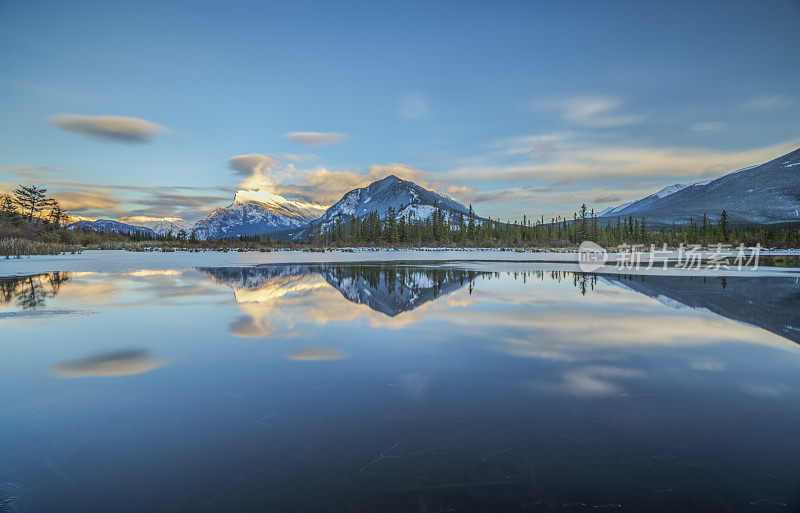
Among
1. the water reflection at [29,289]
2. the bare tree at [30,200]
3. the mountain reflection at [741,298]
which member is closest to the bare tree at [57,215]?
the bare tree at [30,200]

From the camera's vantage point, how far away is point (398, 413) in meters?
6.07

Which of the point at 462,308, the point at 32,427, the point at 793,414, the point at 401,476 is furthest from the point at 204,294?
the point at 793,414

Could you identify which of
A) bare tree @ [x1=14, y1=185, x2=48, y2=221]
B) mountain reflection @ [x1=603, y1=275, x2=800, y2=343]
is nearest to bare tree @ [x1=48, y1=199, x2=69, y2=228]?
bare tree @ [x1=14, y1=185, x2=48, y2=221]

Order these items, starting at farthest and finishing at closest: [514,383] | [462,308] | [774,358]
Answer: [462,308] < [774,358] < [514,383]

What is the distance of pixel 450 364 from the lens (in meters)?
8.59

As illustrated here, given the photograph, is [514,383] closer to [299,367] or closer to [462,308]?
[299,367]

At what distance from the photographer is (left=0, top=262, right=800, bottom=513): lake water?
4.20m

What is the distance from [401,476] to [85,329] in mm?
11311

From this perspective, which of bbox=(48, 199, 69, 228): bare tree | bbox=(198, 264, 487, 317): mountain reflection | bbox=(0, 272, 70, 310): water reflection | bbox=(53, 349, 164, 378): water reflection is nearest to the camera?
bbox=(53, 349, 164, 378): water reflection

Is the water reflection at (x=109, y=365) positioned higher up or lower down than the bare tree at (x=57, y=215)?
lower down

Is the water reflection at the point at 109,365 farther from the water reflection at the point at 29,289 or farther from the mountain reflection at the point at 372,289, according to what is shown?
the water reflection at the point at 29,289

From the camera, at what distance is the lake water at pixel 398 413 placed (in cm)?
420

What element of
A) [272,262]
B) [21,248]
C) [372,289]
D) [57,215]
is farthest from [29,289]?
[57,215]

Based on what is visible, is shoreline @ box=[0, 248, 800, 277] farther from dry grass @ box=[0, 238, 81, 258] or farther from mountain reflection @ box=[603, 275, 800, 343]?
mountain reflection @ box=[603, 275, 800, 343]
